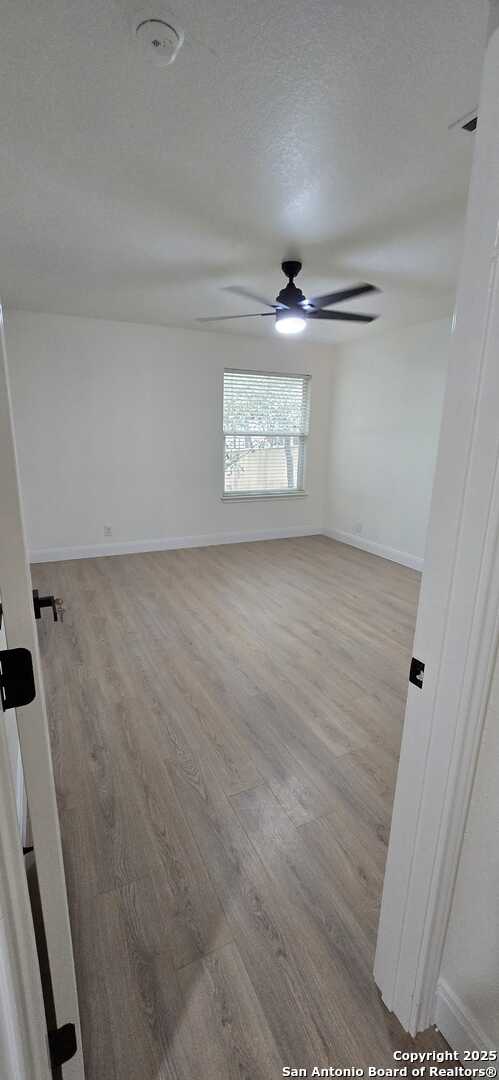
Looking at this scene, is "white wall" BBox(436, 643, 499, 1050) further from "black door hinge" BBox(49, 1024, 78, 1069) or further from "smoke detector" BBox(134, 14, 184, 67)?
"smoke detector" BBox(134, 14, 184, 67)

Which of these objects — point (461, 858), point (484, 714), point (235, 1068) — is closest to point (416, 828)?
point (461, 858)

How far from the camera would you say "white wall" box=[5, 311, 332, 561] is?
4.31m

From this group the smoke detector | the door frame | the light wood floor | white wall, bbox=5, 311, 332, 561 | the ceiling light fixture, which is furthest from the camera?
white wall, bbox=5, 311, 332, 561

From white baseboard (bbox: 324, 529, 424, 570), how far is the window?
0.74m

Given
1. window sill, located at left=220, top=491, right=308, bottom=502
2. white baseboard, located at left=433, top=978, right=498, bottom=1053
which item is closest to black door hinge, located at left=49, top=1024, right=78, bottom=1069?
white baseboard, located at left=433, top=978, right=498, bottom=1053

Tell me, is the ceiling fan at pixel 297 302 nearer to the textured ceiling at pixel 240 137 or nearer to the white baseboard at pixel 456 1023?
the textured ceiling at pixel 240 137

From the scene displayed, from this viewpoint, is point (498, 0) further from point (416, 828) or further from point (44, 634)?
point (44, 634)

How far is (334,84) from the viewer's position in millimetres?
1386

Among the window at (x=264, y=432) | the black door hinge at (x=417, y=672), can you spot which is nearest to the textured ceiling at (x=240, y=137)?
the black door hinge at (x=417, y=672)

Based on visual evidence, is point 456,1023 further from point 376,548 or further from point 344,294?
point 376,548

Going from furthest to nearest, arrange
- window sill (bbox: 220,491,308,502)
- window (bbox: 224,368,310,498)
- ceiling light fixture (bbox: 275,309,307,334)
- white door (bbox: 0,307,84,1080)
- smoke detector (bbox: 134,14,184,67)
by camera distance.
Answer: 1. window sill (bbox: 220,491,308,502)
2. window (bbox: 224,368,310,498)
3. ceiling light fixture (bbox: 275,309,307,334)
4. smoke detector (bbox: 134,14,184,67)
5. white door (bbox: 0,307,84,1080)

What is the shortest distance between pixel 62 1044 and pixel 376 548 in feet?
15.5

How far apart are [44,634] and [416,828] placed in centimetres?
278

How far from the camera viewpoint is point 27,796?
71 centimetres
